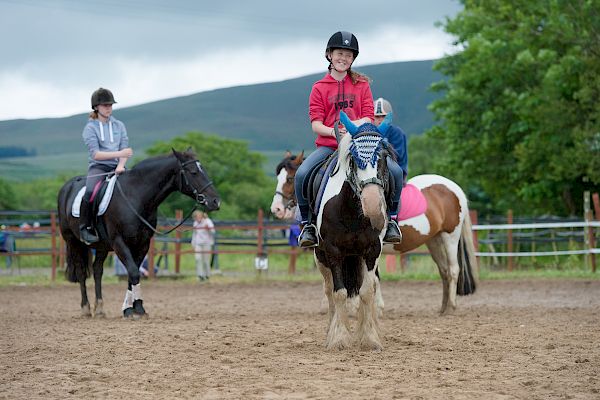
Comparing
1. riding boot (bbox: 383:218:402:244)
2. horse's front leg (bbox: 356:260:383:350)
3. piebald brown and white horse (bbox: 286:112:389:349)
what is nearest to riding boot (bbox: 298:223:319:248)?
piebald brown and white horse (bbox: 286:112:389:349)

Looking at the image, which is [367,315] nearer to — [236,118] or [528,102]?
[528,102]

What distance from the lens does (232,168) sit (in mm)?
81625

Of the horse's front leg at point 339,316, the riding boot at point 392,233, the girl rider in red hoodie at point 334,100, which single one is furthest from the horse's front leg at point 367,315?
the girl rider in red hoodie at point 334,100

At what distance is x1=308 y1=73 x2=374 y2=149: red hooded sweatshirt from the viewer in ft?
27.1

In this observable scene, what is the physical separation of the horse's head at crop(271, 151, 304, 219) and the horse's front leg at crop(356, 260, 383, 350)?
15.2 ft

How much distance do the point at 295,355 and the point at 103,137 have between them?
17.3 ft

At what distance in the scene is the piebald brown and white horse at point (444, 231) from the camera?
11195 mm

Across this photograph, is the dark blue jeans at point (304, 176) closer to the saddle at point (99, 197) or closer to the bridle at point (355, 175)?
the bridle at point (355, 175)

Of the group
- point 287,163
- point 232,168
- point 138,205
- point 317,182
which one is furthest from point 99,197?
point 232,168

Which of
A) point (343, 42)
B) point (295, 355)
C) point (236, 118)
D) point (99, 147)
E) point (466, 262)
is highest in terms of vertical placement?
point (236, 118)

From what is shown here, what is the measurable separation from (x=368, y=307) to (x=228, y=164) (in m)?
74.5

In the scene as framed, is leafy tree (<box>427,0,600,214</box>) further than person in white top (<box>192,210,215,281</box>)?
Yes

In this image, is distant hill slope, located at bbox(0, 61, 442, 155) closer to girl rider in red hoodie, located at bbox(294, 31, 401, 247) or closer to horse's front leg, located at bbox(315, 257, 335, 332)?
horse's front leg, located at bbox(315, 257, 335, 332)

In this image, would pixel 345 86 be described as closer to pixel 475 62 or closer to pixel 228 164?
pixel 475 62
